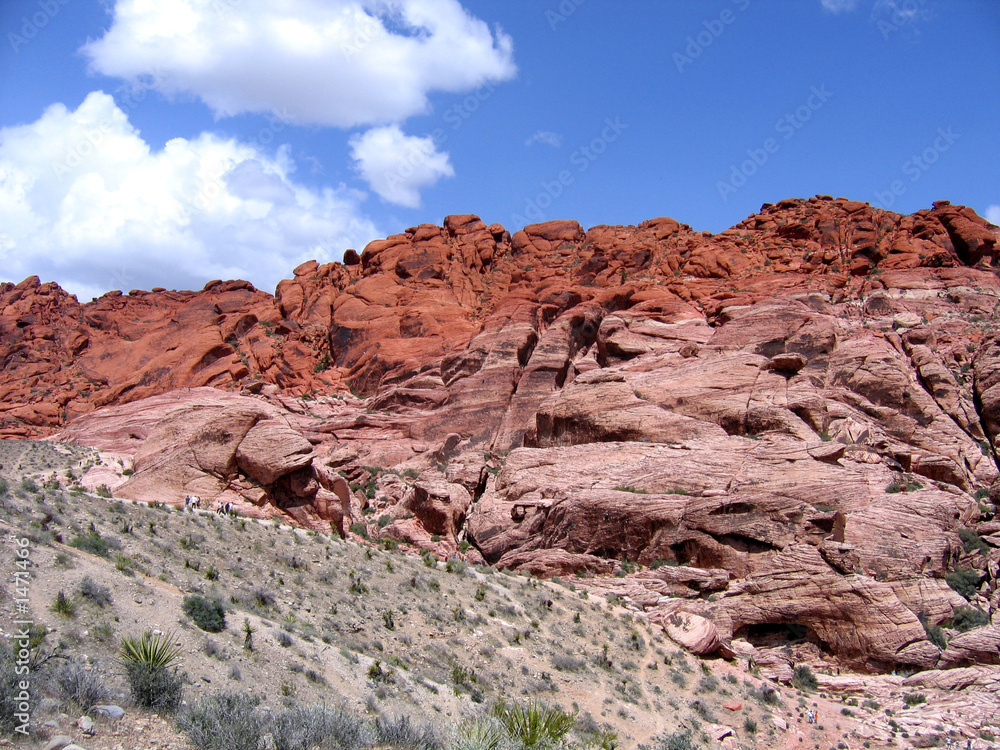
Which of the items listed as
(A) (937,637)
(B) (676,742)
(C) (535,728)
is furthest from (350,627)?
(A) (937,637)

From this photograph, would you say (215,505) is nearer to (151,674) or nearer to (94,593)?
(94,593)

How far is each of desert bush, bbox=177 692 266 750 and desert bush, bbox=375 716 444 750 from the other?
5.89ft

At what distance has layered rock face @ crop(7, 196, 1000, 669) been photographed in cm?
2445

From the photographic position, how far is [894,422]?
33406 mm

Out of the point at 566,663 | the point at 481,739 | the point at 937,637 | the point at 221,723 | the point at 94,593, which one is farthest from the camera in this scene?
the point at 937,637

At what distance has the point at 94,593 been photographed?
37.3 ft

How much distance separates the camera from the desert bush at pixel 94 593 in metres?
11.3

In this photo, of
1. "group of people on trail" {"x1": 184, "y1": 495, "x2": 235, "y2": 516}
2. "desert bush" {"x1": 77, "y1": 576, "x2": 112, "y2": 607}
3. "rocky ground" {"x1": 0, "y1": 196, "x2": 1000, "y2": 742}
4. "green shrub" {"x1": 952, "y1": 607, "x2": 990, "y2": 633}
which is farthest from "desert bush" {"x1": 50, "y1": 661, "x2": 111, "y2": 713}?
"green shrub" {"x1": 952, "y1": 607, "x2": 990, "y2": 633}

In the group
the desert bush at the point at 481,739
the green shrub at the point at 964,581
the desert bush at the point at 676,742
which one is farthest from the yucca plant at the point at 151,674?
the green shrub at the point at 964,581

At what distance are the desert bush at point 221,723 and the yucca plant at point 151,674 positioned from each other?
0.35 m

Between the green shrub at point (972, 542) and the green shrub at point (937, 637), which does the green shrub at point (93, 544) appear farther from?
the green shrub at point (972, 542)

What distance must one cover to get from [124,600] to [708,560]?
20.5 m

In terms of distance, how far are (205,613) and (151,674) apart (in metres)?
3.44

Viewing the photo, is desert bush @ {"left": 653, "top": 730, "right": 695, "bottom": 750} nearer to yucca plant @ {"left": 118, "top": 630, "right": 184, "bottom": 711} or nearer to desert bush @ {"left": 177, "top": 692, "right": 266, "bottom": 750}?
desert bush @ {"left": 177, "top": 692, "right": 266, "bottom": 750}
